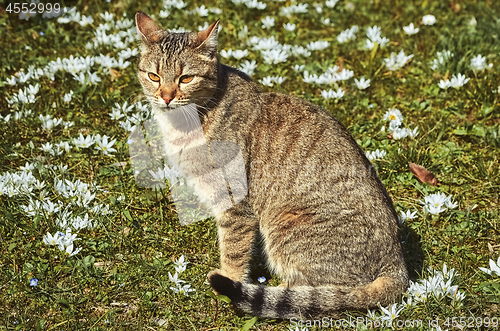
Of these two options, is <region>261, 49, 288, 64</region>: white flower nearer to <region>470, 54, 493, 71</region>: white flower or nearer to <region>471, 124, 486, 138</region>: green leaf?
<region>470, 54, 493, 71</region>: white flower

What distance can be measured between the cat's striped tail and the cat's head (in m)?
1.59

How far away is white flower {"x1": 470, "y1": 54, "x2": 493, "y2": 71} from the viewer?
616 cm

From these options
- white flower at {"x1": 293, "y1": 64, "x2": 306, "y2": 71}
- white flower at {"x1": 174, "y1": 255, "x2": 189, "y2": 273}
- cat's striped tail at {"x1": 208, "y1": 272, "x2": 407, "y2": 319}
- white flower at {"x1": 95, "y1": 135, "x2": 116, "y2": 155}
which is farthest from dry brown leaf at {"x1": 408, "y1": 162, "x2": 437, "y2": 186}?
white flower at {"x1": 95, "y1": 135, "x2": 116, "y2": 155}

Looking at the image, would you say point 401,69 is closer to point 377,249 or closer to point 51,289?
point 377,249

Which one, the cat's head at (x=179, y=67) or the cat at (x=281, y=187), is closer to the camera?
the cat at (x=281, y=187)

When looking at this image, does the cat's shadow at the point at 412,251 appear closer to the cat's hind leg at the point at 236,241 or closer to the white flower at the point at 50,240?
the cat's hind leg at the point at 236,241

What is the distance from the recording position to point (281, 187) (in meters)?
4.16

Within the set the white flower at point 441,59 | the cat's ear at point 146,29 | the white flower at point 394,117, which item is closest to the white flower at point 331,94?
the white flower at point 394,117

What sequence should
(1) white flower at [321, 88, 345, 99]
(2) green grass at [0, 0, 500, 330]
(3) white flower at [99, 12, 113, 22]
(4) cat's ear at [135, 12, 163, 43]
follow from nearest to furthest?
(2) green grass at [0, 0, 500, 330] < (4) cat's ear at [135, 12, 163, 43] < (1) white flower at [321, 88, 345, 99] < (3) white flower at [99, 12, 113, 22]

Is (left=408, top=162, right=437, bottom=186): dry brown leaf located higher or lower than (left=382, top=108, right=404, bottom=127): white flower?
lower

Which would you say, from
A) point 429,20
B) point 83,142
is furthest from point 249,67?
point 429,20

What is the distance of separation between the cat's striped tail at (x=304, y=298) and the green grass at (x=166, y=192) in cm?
19

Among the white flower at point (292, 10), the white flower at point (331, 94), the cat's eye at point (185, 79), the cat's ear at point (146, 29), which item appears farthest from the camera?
the white flower at point (292, 10)

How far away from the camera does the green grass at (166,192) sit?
12.8 feet
